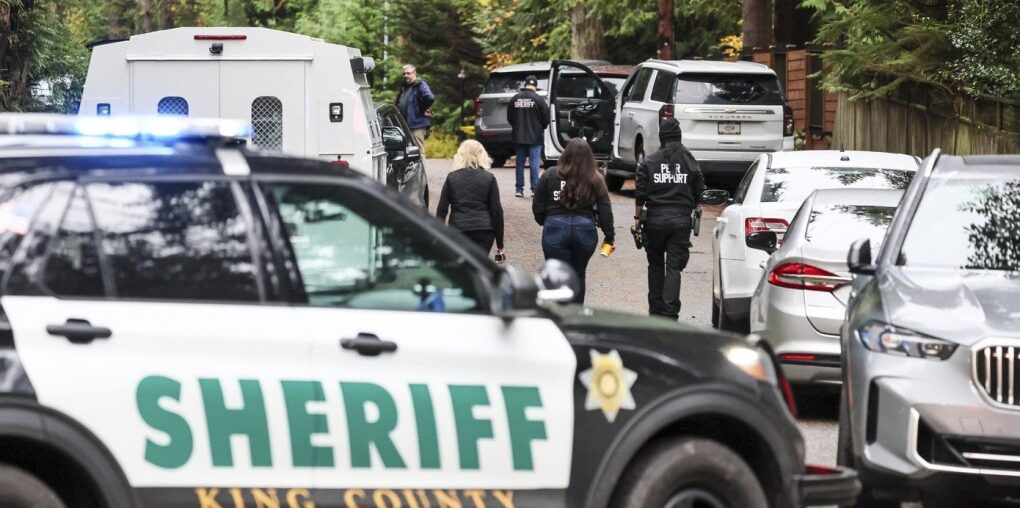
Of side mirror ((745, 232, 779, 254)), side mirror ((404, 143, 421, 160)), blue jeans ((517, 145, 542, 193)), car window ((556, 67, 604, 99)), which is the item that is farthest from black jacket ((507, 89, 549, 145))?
side mirror ((745, 232, 779, 254))

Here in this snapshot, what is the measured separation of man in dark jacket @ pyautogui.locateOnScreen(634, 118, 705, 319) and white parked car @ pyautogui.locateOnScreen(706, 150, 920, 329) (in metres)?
0.33

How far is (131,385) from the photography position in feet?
18.9

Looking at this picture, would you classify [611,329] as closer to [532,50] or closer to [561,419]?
[561,419]

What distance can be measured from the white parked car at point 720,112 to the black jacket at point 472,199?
11300 millimetres

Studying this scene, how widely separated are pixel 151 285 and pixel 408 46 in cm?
4976

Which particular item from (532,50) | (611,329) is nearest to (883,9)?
(611,329)

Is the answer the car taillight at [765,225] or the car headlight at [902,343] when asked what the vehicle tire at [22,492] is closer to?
the car headlight at [902,343]

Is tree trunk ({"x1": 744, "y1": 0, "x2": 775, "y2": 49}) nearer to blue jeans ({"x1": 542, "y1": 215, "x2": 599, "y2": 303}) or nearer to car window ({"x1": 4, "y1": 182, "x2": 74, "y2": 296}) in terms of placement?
blue jeans ({"x1": 542, "y1": 215, "x2": 599, "y2": 303})

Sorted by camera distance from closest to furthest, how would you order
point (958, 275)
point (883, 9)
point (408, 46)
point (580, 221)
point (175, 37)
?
point (958, 275), point (580, 221), point (175, 37), point (883, 9), point (408, 46)

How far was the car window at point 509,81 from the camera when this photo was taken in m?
33.2

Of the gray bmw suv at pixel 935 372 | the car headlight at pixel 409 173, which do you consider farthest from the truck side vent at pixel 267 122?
the gray bmw suv at pixel 935 372

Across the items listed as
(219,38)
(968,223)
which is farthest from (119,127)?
(219,38)

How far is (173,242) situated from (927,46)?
16012 mm

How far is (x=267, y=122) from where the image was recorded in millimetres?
15680
